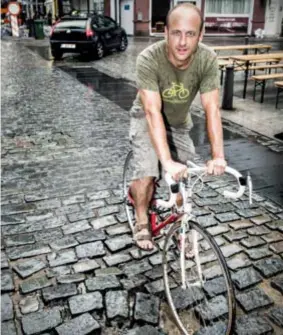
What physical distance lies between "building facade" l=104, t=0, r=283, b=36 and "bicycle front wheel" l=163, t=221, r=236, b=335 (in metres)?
29.3

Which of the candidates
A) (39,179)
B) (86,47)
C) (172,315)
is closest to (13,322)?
A: (172,315)

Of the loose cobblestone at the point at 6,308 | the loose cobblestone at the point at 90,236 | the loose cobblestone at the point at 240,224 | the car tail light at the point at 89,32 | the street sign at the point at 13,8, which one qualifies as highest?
the street sign at the point at 13,8

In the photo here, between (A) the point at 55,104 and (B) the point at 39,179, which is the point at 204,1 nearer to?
(A) the point at 55,104

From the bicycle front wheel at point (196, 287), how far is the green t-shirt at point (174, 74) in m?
0.96

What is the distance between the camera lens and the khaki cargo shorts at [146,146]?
3.40 m

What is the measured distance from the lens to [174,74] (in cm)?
301

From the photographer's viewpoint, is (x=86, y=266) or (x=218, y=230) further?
(x=218, y=230)

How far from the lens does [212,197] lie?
501 centimetres

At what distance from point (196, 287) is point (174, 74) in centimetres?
159

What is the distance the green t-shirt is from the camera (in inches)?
117

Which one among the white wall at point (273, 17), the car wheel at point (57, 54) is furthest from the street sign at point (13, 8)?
the white wall at point (273, 17)

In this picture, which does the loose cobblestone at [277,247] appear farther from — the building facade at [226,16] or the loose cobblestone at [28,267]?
the building facade at [226,16]

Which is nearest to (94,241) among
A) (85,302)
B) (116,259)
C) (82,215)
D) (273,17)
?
(116,259)

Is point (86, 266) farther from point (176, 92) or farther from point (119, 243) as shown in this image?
point (176, 92)
